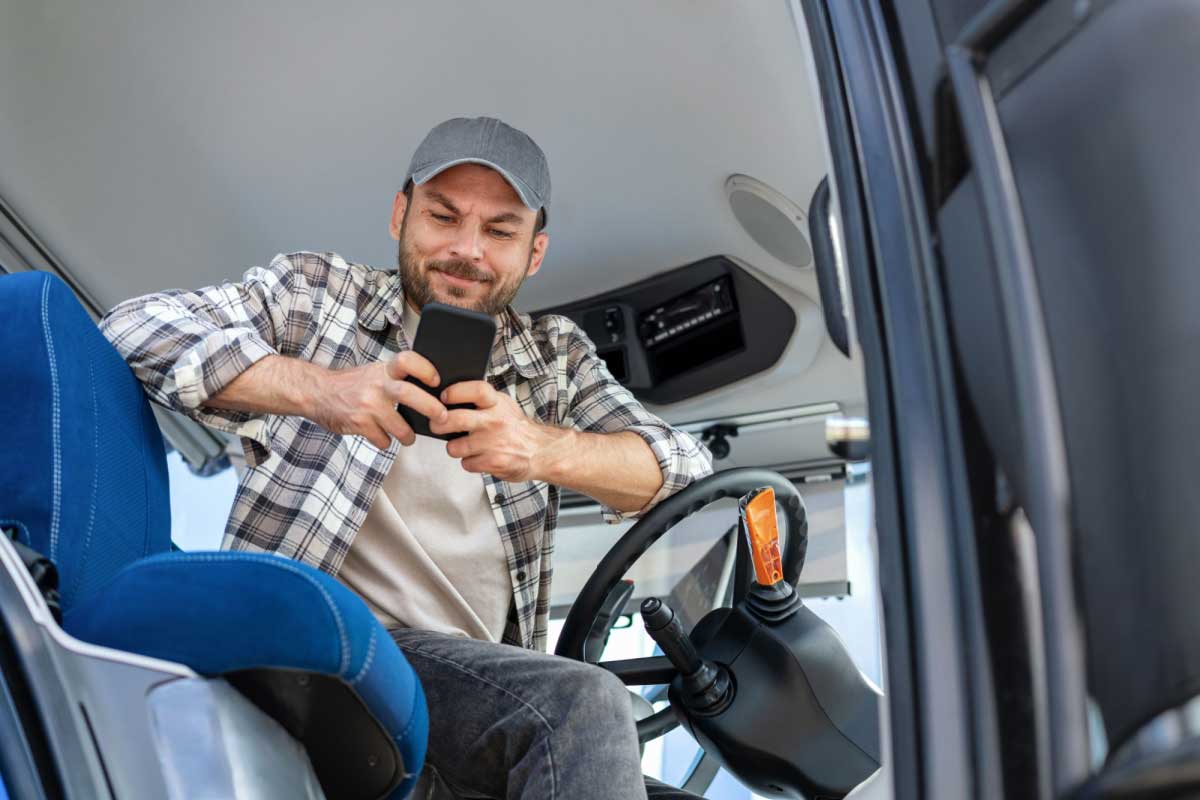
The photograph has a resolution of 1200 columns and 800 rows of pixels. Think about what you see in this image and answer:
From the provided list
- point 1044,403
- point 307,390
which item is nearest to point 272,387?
point 307,390

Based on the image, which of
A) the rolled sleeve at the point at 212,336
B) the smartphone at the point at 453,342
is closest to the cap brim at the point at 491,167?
the rolled sleeve at the point at 212,336

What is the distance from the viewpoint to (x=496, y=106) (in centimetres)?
189

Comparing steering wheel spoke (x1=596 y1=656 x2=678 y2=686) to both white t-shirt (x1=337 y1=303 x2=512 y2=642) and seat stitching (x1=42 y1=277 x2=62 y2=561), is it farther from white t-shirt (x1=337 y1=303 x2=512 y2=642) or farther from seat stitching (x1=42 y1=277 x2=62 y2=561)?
seat stitching (x1=42 y1=277 x2=62 y2=561)

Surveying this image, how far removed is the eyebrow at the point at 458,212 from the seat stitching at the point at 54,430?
752 mm

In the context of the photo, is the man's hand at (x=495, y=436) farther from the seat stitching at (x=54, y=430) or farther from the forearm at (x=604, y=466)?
the seat stitching at (x=54, y=430)

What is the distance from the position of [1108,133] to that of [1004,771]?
1.15 ft

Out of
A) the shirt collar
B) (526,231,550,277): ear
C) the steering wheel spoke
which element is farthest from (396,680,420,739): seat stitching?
(526,231,550,277): ear

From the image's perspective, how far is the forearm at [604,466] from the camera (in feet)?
4.99

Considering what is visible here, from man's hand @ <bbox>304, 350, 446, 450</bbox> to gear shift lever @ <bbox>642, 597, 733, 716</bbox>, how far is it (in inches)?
12.6

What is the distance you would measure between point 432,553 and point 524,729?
510 millimetres

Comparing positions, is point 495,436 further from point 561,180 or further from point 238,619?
point 561,180

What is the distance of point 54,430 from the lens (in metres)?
1.03

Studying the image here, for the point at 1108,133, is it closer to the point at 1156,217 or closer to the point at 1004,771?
the point at 1156,217

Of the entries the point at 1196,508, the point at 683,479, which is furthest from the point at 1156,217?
the point at 683,479
